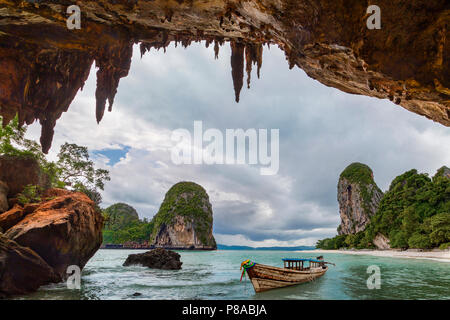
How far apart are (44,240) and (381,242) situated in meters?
58.7

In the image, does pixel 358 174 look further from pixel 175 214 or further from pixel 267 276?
pixel 267 276

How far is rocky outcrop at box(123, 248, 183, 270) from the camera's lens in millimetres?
21312

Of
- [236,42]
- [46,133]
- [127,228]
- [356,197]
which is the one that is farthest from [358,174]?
[127,228]

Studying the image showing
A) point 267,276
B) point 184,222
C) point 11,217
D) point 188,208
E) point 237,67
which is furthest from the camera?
point 188,208

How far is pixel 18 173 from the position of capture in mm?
12586

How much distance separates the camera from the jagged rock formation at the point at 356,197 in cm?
7444

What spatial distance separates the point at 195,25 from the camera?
978 cm

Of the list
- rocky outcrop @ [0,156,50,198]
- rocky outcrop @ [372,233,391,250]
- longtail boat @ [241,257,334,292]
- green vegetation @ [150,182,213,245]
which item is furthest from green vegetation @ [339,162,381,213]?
rocky outcrop @ [0,156,50,198]

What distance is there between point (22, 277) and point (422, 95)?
52.9 feet

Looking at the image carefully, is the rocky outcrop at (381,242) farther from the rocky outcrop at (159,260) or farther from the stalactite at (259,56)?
the stalactite at (259,56)

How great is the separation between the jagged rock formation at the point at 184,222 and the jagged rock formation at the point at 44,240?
71.3 meters

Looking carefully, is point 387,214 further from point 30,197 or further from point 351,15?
point 30,197

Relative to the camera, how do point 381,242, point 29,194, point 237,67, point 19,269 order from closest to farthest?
1. point 19,269
2. point 237,67
3. point 29,194
4. point 381,242

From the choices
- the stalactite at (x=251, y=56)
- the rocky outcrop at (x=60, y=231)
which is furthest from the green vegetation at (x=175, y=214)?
the stalactite at (x=251, y=56)
